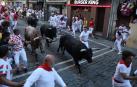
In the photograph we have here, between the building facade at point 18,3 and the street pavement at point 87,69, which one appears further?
the building facade at point 18,3

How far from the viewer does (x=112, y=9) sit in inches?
968

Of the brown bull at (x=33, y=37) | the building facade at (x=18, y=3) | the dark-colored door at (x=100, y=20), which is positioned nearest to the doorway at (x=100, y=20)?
the dark-colored door at (x=100, y=20)

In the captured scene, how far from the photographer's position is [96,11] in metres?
27.4

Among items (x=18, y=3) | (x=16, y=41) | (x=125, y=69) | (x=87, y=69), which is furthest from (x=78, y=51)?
(x=18, y=3)

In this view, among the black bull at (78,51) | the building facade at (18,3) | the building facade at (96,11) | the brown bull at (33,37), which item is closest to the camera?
the black bull at (78,51)

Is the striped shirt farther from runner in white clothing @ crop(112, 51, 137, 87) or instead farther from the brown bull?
runner in white clothing @ crop(112, 51, 137, 87)

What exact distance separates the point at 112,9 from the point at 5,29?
1525 cm

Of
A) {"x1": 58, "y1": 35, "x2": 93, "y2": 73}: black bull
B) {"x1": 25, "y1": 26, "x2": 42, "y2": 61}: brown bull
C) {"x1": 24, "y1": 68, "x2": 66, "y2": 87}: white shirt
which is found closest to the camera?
{"x1": 24, "y1": 68, "x2": 66, "y2": 87}: white shirt

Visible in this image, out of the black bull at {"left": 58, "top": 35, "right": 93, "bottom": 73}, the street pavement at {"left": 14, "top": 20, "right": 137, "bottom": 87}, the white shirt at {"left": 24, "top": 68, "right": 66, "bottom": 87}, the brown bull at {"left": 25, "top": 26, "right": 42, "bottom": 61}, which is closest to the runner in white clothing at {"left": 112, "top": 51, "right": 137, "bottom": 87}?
the white shirt at {"left": 24, "top": 68, "right": 66, "bottom": 87}

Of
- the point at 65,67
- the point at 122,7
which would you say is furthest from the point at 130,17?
the point at 65,67

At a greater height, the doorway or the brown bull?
the brown bull

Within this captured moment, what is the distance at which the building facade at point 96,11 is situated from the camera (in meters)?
25.6

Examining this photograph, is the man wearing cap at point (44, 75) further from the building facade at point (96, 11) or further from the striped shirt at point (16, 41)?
the building facade at point (96, 11)

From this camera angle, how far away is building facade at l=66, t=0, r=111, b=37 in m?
25.6
